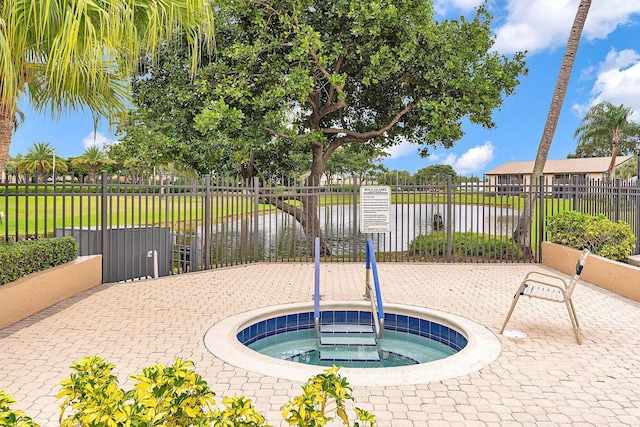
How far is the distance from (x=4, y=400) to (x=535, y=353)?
488cm

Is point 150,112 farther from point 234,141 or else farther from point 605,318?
point 605,318

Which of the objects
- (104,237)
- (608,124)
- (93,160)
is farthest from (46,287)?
(93,160)

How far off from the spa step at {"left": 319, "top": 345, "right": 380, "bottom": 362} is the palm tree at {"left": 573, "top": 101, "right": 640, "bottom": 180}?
147 feet

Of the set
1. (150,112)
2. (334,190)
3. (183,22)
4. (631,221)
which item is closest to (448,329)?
(183,22)

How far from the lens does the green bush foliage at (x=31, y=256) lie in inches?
243

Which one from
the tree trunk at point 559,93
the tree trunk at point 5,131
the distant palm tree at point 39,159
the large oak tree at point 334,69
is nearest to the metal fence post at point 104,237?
the tree trunk at point 5,131

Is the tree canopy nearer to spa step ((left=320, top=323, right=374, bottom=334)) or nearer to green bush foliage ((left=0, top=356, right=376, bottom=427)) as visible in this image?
spa step ((left=320, top=323, right=374, bottom=334))

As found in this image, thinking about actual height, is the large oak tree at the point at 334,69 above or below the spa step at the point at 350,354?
above

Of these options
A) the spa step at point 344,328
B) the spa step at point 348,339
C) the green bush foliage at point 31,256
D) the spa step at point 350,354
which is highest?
the green bush foliage at point 31,256

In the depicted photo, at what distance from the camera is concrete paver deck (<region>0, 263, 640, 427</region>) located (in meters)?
3.71

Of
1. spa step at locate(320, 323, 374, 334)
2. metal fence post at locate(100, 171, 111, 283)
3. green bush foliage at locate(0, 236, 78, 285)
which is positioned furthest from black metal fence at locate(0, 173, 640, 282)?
spa step at locate(320, 323, 374, 334)

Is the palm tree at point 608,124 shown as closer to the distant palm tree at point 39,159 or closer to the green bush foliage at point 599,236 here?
the green bush foliage at point 599,236

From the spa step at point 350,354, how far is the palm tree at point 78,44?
393 centimetres

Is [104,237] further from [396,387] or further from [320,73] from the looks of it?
[320,73]
